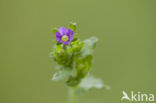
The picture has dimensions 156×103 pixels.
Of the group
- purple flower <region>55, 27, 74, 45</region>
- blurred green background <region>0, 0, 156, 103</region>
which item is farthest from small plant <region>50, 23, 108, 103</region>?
blurred green background <region>0, 0, 156, 103</region>

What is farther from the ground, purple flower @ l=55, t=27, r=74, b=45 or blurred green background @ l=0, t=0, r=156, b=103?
blurred green background @ l=0, t=0, r=156, b=103

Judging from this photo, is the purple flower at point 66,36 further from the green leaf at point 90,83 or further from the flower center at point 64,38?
the green leaf at point 90,83

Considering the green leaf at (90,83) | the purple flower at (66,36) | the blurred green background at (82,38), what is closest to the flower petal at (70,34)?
the purple flower at (66,36)

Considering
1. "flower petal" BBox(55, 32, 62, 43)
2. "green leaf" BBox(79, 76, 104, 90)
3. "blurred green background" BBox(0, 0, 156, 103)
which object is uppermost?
"blurred green background" BBox(0, 0, 156, 103)

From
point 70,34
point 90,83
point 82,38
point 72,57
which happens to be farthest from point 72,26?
point 82,38

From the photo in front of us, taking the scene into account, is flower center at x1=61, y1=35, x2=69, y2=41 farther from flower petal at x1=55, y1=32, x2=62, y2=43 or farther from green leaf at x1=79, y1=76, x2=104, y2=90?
green leaf at x1=79, y1=76, x2=104, y2=90

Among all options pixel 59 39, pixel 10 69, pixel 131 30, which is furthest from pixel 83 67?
pixel 131 30
